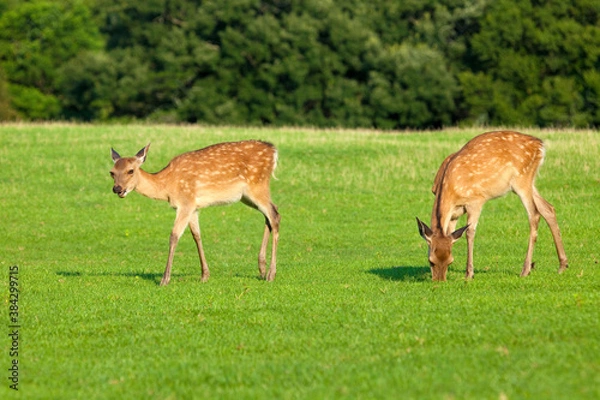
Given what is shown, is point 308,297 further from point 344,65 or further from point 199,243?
point 344,65

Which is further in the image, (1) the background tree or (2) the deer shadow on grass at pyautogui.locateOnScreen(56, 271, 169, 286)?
(1) the background tree

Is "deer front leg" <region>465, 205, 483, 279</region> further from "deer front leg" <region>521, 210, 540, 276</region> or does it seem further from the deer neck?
the deer neck

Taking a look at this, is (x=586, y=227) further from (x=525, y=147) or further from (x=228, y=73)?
(x=228, y=73)

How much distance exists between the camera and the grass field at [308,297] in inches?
322

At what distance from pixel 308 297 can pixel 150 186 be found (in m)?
3.80

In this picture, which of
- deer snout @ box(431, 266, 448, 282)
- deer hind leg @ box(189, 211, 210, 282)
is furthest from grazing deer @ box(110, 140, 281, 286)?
deer snout @ box(431, 266, 448, 282)

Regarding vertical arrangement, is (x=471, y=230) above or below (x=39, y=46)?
below

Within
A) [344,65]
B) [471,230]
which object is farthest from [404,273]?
[344,65]

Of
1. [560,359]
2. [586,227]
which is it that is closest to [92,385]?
[560,359]

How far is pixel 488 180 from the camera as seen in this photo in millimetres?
13836

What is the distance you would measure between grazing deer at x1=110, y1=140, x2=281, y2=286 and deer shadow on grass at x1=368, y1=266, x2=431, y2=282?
1686 millimetres

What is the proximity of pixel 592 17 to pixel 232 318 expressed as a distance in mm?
49042

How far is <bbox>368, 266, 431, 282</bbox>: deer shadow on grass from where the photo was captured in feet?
45.8

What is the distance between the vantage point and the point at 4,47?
68.1 metres
